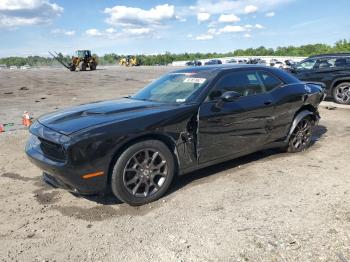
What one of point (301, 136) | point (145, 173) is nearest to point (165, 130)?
point (145, 173)

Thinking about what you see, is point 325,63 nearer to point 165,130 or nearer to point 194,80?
point 194,80

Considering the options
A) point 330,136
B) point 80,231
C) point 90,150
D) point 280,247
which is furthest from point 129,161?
point 330,136

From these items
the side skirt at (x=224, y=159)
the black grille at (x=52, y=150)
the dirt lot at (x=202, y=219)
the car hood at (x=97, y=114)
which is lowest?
the dirt lot at (x=202, y=219)

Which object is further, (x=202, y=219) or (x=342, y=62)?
(x=342, y=62)

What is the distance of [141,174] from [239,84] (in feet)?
6.66

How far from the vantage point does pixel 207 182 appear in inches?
197

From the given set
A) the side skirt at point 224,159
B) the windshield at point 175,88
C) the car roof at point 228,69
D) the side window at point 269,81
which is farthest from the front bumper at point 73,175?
the side window at point 269,81

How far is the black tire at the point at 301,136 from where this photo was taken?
6.21 metres

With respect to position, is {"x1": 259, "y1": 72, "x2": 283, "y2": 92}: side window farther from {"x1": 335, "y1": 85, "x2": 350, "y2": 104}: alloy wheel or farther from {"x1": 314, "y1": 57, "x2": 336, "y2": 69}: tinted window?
{"x1": 314, "y1": 57, "x2": 336, "y2": 69}: tinted window

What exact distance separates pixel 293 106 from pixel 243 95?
122 centimetres

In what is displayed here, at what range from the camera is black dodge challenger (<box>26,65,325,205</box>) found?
156 inches

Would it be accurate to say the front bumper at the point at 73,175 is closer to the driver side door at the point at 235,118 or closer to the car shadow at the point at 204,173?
the car shadow at the point at 204,173

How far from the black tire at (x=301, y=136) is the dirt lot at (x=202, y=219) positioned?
519 mm

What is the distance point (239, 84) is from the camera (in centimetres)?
530
